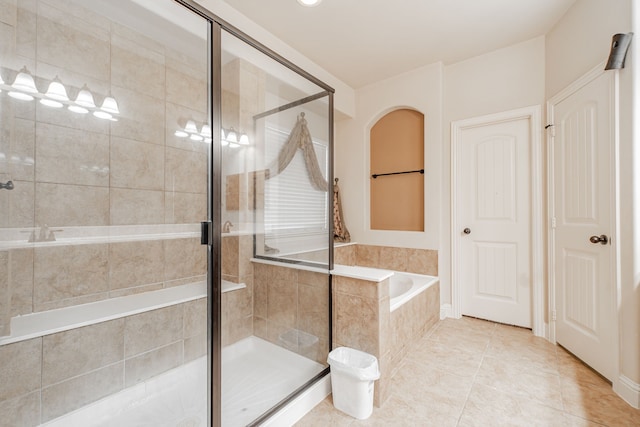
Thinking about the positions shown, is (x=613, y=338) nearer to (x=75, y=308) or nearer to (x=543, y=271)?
(x=543, y=271)

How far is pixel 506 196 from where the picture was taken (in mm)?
2797

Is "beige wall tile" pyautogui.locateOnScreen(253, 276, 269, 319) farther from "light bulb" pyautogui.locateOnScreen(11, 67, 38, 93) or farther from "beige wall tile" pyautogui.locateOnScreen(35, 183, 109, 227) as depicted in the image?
"light bulb" pyautogui.locateOnScreen(11, 67, 38, 93)

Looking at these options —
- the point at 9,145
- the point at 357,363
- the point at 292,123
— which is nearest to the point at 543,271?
the point at 357,363

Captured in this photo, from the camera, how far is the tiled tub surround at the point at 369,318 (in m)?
1.72

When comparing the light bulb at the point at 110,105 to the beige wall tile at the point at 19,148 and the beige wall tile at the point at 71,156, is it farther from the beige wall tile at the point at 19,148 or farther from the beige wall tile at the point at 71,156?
the beige wall tile at the point at 19,148

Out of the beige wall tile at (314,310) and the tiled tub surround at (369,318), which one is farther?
the beige wall tile at (314,310)

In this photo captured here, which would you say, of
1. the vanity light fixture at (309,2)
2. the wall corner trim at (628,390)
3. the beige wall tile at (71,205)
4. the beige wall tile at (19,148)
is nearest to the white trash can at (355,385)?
the wall corner trim at (628,390)

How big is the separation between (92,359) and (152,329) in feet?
1.01

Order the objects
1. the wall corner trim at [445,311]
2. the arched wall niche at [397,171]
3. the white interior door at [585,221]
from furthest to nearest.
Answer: the arched wall niche at [397,171]
the wall corner trim at [445,311]
the white interior door at [585,221]

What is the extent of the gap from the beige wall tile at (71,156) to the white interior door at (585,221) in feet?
10.1

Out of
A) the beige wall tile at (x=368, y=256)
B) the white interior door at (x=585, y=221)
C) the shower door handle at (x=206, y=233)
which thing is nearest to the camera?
the shower door handle at (x=206, y=233)

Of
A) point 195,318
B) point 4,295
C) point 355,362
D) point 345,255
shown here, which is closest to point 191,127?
point 195,318

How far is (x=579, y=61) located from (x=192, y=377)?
3.38m

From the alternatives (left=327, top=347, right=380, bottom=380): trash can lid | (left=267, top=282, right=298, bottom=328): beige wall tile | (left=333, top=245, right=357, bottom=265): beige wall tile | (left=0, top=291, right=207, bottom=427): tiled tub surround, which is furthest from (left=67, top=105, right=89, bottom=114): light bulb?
(left=333, top=245, right=357, bottom=265): beige wall tile
